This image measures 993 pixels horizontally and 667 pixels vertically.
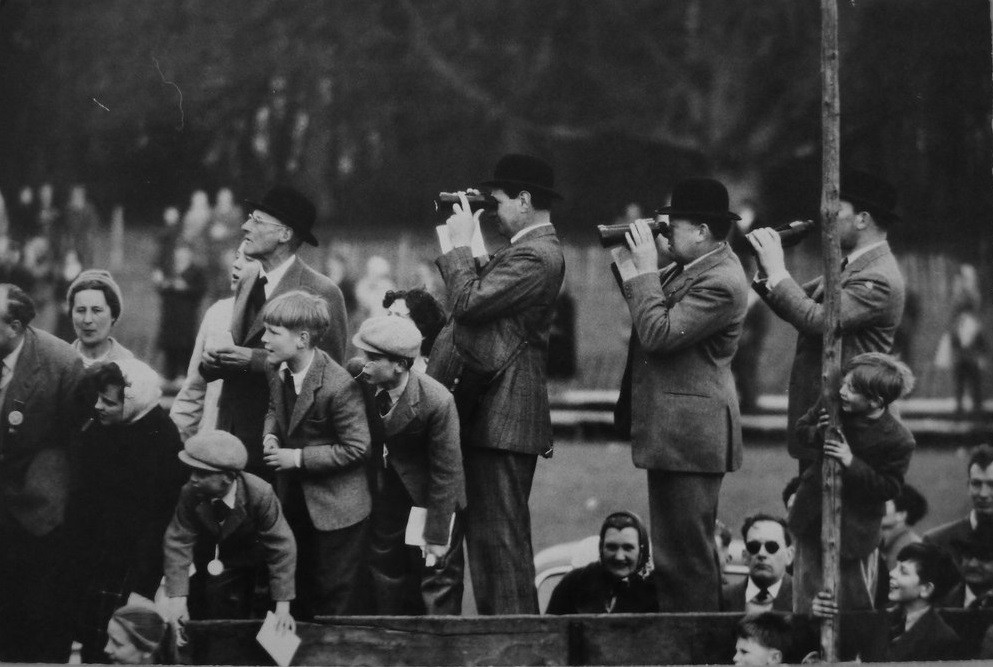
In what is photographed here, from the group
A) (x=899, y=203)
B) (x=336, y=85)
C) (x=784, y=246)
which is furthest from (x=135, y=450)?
(x=899, y=203)

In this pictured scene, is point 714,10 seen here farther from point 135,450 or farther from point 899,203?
point 135,450

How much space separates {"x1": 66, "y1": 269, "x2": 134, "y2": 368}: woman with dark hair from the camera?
28.5 feet

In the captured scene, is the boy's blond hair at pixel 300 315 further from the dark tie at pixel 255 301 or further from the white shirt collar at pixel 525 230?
the white shirt collar at pixel 525 230

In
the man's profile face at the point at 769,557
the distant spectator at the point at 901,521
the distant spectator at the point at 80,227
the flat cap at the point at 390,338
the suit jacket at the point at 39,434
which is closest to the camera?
the flat cap at the point at 390,338

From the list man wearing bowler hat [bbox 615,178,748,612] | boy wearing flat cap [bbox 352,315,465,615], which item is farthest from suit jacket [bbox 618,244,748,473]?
boy wearing flat cap [bbox 352,315,465,615]

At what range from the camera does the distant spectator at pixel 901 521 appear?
8766mm

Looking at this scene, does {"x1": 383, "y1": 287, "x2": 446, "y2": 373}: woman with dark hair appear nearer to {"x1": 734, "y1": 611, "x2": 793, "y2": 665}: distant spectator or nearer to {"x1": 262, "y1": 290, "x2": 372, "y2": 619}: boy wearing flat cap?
{"x1": 262, "y1": 290, "x2": 372, "y2": 619}: boy wearing flat cap

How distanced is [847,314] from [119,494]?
11.3 ft

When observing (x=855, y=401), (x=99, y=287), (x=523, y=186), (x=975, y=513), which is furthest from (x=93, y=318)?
(x=975, y=513)

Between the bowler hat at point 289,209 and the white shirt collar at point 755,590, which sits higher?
the bowler hat at point 289,209

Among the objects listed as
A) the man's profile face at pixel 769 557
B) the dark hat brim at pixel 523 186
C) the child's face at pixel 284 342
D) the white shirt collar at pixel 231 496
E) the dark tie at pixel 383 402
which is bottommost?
the man's profile face at pixel 769 557

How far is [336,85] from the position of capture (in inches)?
465

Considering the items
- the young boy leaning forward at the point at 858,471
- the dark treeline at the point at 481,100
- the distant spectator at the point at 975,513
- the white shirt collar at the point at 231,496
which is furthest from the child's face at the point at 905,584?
the white shirt collar at the point at 231,496

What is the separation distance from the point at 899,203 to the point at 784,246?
2.68 metres
